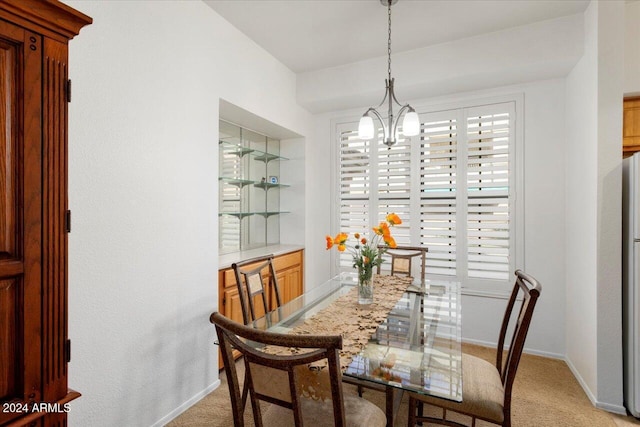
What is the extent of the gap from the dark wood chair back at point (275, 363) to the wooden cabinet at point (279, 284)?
4.65 ft

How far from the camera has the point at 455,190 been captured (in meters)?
3.25

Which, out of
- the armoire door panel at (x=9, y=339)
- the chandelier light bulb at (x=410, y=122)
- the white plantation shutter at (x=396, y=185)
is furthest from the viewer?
the white plantation shutter at (x=396, y=185)

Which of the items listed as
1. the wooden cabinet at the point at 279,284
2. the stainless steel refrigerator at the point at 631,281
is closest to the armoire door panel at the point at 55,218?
the wooden cabinet at the point at 279,284

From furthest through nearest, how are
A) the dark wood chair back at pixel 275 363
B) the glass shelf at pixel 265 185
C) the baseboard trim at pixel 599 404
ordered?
the glass shelf at pixel 265 185 < the baseboard trim at pixel 599 404 < the dark wood chair back at pixel 275 363

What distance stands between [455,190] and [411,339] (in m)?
2.12

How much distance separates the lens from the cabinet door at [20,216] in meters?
0.81

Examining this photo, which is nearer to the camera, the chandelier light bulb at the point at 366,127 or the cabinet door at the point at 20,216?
the cabinet door at the point at 20,216

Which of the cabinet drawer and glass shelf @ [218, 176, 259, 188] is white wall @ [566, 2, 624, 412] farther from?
glass shelf @ [218, 176, 259, 188]

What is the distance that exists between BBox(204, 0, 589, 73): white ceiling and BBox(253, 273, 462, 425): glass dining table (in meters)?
2.13

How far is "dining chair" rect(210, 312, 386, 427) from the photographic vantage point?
0.95 meters

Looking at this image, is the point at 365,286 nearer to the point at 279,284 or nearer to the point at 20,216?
the point at 279,284

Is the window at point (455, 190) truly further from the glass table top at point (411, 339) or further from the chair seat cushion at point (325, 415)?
the chair seat cushion at point (325, 415)

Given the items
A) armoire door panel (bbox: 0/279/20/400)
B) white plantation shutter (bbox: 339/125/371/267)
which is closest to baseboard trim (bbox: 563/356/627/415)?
white plantation shutter (bbox: 339/125/371/267)

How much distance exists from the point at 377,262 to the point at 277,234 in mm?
2169
